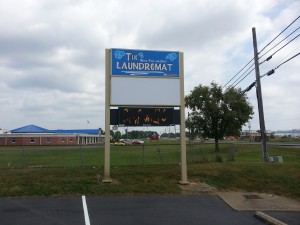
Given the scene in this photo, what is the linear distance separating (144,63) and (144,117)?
79.7 inches

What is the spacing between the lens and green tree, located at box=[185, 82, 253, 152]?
46.1m

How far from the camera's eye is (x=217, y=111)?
45781mm

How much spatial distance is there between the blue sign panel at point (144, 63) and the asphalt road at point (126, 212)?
4.74 metres

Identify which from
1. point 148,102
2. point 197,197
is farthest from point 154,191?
point 148,102

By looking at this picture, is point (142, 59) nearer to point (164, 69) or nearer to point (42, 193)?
point (164, 69)

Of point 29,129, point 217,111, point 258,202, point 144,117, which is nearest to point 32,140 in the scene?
point 29,129

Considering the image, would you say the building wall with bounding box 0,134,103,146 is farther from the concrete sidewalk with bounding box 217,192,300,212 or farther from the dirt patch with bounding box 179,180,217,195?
the concrete sidewalk with bounding box 217,192,300,212

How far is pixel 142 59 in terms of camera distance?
44.9 ft

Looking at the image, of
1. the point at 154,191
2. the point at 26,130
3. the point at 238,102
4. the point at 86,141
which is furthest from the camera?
the point at 86,141

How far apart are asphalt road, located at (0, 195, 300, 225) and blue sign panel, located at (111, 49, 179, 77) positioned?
15.5 ft

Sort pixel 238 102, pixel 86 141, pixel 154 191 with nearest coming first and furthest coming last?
pixel 154 191 < pixel 238 102 < pixel 86 141

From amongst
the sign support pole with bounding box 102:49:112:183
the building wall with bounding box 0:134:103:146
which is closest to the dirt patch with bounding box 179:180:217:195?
the sign support pole with bounding box 102:49:112:183

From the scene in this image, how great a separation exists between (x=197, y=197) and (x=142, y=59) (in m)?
5.38

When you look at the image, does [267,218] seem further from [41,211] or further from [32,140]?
[32,140]
